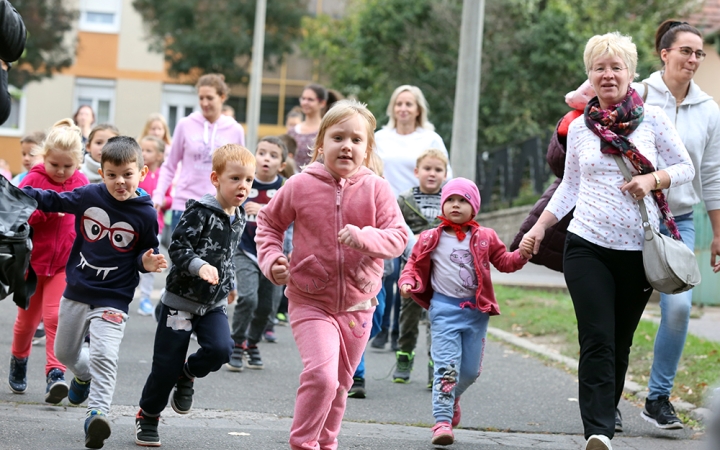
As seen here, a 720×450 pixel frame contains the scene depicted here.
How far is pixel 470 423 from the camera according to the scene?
21.6ft

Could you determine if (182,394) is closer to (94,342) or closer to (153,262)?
(94,342)

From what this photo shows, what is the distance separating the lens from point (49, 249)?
6473 mm

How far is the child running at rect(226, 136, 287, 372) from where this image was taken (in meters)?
7.99

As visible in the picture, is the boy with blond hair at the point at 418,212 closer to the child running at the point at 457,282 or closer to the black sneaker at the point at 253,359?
the black sneaker at the point at 253,359

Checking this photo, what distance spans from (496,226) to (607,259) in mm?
15862

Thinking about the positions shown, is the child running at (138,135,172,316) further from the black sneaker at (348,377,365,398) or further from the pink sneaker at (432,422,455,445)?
the pink sneaker at (432,422,455,445)

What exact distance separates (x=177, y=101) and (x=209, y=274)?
140 feet

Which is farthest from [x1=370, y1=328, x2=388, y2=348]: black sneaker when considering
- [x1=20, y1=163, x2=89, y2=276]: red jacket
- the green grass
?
[x1=20, y1=163, x2=89, y2=276]: red jacket

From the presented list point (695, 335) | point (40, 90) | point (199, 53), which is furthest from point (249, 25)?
point (695, 335)

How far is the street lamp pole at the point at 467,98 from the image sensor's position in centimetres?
1218

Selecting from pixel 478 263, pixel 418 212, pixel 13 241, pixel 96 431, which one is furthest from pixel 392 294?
pixel 13 241

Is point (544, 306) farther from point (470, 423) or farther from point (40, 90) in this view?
point (40, 90)

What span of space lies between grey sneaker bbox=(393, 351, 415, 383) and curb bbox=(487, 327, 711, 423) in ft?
4.98

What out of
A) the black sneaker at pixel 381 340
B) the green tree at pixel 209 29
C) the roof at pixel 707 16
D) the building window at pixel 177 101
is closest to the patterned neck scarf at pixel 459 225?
the black sneaker at pixel 381 340
